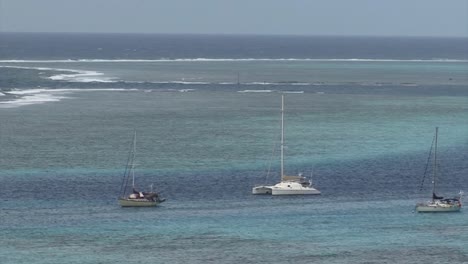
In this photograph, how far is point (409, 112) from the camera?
4872 inches

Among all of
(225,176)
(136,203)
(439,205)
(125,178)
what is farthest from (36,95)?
(439,205)

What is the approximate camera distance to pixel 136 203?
66.7 m

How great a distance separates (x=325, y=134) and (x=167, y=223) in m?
39.9

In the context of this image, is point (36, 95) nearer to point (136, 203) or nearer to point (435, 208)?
point (136, 203)

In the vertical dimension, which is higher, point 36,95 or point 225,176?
point 36,95

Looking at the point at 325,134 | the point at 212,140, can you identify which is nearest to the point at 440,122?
the point at 325,134

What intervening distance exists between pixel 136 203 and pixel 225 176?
1075cm

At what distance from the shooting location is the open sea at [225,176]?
188 ft

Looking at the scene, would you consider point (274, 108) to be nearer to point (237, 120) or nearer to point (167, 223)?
point (237, 120)

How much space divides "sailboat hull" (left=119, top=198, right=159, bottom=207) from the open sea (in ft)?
1.84

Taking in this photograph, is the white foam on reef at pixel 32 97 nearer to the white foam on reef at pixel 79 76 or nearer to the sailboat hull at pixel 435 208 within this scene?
the white foam on reef at pixel 79 76

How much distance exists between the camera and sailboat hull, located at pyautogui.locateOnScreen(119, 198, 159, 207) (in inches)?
2618

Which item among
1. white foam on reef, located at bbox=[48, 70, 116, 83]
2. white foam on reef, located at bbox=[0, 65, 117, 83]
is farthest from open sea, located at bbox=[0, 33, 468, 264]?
white foam on reef, located at bbox=[0, 65, 117, 83]

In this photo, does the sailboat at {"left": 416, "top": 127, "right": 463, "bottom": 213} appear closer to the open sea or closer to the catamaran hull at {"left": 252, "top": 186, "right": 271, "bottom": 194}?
the open sea
